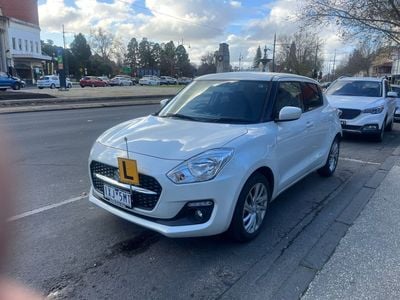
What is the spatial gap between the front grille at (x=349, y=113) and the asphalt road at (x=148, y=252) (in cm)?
462

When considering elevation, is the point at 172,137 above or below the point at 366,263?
above

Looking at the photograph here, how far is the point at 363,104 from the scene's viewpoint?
9586 mm

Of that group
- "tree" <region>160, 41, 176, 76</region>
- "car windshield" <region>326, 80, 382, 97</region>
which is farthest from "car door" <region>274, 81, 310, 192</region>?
"tree" <region>160, 41, 176, 76</region>

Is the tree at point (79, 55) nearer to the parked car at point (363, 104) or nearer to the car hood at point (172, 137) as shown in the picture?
the parked car at point (363, 104)

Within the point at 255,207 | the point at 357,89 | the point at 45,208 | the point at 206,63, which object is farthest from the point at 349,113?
the point at 206,63

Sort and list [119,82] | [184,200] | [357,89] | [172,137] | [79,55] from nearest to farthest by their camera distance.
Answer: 1. [184,200]
2. [172,137]
3. [357,89]
4. [119,82]
5. [79,55]

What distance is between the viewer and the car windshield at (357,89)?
34.8 ft

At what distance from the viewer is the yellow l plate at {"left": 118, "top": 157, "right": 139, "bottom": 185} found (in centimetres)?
319

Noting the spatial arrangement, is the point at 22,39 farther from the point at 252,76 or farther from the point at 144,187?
the point at 144,187

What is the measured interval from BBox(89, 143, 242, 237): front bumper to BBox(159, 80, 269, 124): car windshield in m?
1.09

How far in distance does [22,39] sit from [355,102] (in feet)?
240

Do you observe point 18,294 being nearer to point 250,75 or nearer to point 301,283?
point 301,283

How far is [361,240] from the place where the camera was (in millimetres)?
3713

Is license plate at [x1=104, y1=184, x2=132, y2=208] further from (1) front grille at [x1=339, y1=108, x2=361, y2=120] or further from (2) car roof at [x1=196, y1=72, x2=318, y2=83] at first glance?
(1) front grille at [x1=339, y1=108, x2=361, y2=120]
